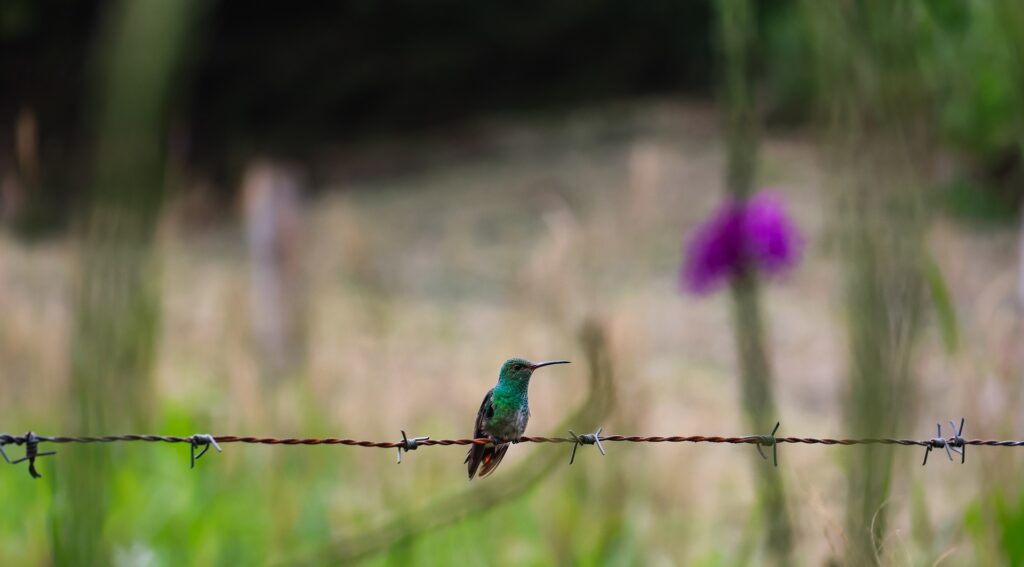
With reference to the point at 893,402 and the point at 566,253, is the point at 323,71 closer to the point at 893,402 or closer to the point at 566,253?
the point at 566,253

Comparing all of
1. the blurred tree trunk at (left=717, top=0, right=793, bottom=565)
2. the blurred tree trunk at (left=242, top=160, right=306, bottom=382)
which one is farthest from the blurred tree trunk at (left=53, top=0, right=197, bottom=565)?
the blurred tree trunk at (left=242, top=160, right=306, bottom=382)

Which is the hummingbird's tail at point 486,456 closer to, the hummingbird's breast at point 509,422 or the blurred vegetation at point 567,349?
the hummingbird's breast at point 509,422

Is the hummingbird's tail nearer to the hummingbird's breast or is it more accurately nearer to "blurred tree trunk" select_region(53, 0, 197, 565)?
the hummingbird's breast

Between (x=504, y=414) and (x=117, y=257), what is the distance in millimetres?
172

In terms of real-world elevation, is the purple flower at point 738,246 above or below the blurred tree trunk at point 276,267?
below

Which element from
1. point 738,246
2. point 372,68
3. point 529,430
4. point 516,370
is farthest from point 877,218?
point 372,68

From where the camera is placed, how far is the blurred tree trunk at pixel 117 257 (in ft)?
0.87

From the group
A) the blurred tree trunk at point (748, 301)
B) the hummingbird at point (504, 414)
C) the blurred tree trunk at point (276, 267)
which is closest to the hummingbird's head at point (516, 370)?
the hummingbird at point (504, 414)

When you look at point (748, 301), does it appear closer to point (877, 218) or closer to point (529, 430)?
point (877, 218)

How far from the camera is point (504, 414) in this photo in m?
0.42

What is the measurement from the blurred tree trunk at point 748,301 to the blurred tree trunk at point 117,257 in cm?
51

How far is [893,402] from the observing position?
19.7 inches

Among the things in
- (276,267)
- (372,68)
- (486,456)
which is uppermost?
(372,68)

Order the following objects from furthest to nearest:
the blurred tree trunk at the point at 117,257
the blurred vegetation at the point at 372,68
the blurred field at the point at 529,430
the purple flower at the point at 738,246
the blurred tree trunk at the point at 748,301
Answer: the blurred vegetation at the point at 372,68 → the blurred field at the point at 529,430 → the purple flower at the point at 738,246 → the blurred tree trunk at the point at 748,301 → the blurred tree trunk at the point at 117,257
